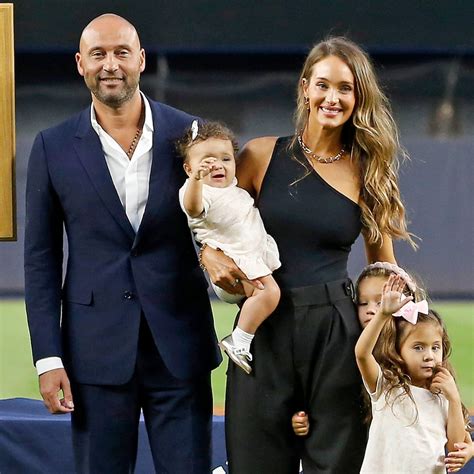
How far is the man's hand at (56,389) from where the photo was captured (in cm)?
288

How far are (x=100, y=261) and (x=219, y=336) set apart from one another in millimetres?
5881

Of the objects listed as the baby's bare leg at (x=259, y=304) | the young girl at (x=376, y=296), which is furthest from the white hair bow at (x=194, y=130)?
the young girl at (x=376, y=296)

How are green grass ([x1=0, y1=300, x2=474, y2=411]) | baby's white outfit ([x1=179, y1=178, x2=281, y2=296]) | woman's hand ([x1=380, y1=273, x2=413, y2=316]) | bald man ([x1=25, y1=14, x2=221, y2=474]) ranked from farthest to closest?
green grass ([x1=0, y1=300, x2=474, y2=411]) < bald man ([x1=25, y1=14, x2=221, y2=474]) < baby's white outfit ([x1=179, y1=178, x2=281, y2=296]) < woman's hand ([x1=380, y1=273, x2=413, y2=316])

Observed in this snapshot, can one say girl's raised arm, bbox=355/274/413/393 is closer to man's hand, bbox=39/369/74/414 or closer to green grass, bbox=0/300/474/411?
man's hand, bbox=39/369/74/414

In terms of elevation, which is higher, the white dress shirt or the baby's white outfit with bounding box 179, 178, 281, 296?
the white dress shirt

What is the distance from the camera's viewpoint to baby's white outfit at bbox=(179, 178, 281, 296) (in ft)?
9.18

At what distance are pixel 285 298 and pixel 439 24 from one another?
6.27 m

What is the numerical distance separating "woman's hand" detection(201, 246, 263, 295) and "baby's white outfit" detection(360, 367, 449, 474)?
0.39 meters

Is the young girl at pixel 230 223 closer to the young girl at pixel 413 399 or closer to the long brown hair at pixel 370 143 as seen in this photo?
the long brown hair at pixel 370 143

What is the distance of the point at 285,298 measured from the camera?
283cm

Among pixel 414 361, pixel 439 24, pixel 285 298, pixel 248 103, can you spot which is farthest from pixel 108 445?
pixel 248 103

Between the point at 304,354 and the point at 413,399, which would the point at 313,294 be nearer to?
the point at 304,354

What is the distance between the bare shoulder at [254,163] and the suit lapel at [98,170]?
29 centimetres

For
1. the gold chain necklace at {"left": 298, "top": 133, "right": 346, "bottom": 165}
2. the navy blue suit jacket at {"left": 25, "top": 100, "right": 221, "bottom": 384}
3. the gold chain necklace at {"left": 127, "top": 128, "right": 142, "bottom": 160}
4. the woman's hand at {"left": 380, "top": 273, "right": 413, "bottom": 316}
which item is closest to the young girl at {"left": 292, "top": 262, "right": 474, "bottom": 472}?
the woman's hand at {"left": 380, "top": 273, "right": 413, "bottom": 316}
